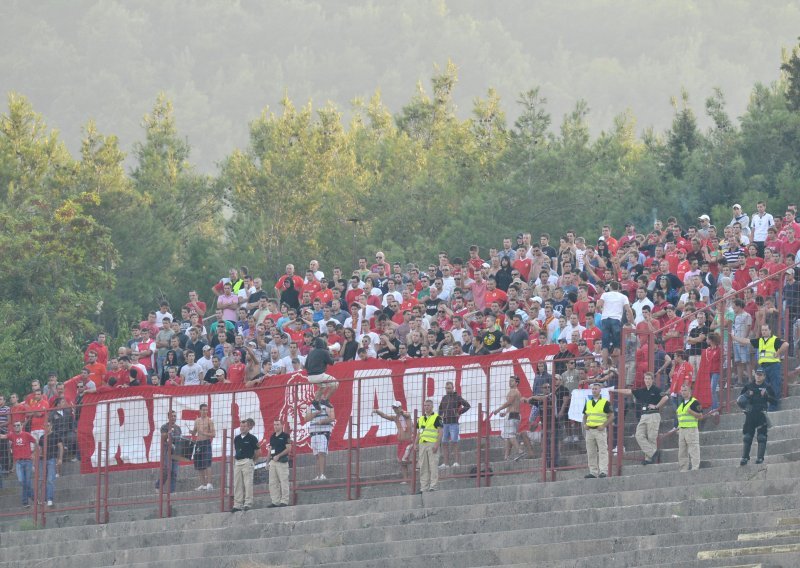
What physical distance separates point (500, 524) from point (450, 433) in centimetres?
238

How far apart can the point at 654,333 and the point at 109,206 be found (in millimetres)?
34428

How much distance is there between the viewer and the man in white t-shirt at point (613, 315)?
80.0ft

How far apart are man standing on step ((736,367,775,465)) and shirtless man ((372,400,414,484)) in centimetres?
505

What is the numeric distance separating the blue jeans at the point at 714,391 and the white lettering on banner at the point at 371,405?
15.1 feet

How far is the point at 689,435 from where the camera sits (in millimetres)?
21312

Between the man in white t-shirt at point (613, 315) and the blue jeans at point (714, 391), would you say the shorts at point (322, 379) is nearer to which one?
the man in white t-shirt at point (613, 315)

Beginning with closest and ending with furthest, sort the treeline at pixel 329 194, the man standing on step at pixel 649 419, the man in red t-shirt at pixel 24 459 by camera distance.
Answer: the man standing on step at pixel 649 419 < the man in red t-shirt at pixel 24 459 < the treeline at pixel 329 194

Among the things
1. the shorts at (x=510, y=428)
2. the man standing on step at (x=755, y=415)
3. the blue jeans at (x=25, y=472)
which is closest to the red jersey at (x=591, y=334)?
the shorts at (x=510, y=428)

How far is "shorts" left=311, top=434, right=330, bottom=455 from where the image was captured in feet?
80.5

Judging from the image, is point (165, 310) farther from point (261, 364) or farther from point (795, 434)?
point (795, 434)

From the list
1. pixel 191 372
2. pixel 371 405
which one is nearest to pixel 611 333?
pixel 371 405

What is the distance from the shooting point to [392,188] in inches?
2206

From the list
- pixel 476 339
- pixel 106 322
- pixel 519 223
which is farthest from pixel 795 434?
pixel 106 322

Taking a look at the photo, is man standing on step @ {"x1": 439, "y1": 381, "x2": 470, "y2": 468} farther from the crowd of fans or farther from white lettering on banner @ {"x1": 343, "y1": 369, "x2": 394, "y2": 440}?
the crowd of fans
